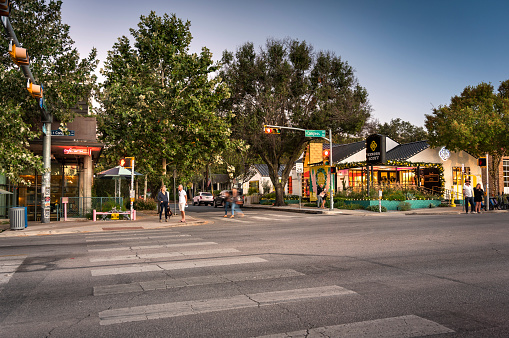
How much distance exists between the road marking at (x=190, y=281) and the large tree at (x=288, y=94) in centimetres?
2707

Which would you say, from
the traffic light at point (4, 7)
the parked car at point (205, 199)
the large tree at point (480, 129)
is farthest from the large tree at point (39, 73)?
the parked car at point (205, 199)

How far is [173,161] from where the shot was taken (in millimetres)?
25812

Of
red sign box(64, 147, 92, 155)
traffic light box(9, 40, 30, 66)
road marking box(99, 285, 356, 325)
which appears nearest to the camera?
road marking box(99, 285, 356, 325)

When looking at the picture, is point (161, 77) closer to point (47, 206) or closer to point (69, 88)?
point (69, 88)

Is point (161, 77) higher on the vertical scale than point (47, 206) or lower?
higher

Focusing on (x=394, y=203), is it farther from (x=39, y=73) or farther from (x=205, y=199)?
(x=205, y=199)

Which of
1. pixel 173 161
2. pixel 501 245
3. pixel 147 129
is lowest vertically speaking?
pixel 501 245

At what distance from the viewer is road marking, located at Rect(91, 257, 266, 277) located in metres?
7.54

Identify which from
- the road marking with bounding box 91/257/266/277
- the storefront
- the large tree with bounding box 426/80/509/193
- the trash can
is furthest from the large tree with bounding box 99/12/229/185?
the large tree with bounding box 426/80/509/193

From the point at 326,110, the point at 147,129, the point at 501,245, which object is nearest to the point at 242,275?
the point at 501,245

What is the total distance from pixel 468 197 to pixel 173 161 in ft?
60.0

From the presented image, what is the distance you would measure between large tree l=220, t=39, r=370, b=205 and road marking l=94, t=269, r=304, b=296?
27.1m

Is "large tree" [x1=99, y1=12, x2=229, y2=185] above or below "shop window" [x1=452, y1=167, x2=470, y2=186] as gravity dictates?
above

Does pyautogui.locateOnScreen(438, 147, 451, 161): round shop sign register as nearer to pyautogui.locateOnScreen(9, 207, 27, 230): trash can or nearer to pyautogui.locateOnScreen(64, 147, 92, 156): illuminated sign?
pyautogui.locateOnScreen(64, 147, 92, 156): illuminated sign
